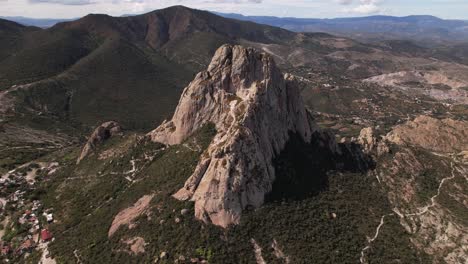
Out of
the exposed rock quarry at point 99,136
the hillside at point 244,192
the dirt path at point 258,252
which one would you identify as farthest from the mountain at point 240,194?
the exposed rock quarry at point 99,136

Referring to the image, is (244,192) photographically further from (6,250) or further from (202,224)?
(6,250)

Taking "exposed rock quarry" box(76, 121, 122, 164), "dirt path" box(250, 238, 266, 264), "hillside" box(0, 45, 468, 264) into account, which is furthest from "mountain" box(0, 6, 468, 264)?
"exposed rock quarry" box(76, 121, 122, 164)

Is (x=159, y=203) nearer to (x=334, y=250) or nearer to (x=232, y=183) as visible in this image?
(x=232, y=183)

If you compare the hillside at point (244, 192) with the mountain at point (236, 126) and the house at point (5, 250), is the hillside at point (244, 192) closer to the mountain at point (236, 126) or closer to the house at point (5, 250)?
the mountain at point (236, 126)

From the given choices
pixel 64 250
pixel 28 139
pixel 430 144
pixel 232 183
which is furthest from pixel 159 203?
pixel 430 144

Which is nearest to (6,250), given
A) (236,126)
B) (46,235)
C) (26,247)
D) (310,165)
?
(26,247)
